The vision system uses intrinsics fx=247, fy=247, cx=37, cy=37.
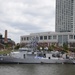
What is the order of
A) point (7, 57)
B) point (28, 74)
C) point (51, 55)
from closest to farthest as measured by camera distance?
point (28, 74), point (7, 57), point (51, 55)

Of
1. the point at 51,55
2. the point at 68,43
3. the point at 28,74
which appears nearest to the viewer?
the point at 28,74

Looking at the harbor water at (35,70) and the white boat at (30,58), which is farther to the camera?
the white boat at (30,58)

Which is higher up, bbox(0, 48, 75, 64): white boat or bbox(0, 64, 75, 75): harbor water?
bbox(0, 48, 75, 64): white boat

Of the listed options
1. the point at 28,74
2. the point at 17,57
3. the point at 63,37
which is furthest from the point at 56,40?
the point at 28,74

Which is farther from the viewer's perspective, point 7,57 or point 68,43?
point 68,43

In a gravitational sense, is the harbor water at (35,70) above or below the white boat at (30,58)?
below

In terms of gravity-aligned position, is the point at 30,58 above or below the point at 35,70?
above

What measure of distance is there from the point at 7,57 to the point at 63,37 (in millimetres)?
100829

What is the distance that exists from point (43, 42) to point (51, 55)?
93573mm

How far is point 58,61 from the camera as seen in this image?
104 meters

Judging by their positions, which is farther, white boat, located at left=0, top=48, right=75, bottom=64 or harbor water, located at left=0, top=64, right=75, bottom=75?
white boat, located at left=0, top=48, right=75, bottom=64

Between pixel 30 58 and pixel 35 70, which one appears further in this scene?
pixel 30 58

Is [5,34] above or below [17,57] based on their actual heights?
above

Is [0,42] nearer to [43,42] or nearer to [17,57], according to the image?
[43,42]
